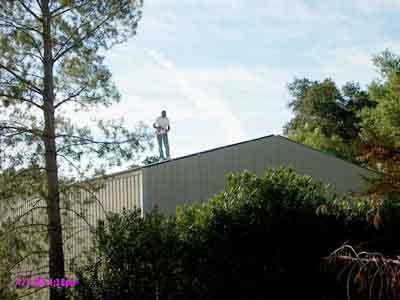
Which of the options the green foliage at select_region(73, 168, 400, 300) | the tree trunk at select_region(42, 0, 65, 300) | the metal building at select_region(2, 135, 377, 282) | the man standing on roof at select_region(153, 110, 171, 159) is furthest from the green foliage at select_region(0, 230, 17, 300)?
the man standing on roof at select_region(153, 110, 171, 159)

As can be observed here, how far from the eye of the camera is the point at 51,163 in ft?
36.2

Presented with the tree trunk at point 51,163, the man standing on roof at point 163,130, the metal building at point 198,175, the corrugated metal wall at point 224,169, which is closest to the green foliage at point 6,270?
the tree trunk at point 51,163

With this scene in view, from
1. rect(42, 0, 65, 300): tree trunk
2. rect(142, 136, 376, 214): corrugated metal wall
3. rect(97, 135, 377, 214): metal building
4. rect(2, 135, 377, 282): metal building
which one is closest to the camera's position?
rect(42, 0, 65, 300): tree trunk

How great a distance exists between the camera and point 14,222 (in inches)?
415

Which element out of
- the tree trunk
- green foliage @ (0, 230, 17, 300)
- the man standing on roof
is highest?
the man standing on roof

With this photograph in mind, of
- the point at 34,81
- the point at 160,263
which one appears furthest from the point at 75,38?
the point at 160,263

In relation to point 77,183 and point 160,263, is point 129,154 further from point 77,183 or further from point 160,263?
point 160,263

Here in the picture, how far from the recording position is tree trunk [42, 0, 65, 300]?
1084 centimetres

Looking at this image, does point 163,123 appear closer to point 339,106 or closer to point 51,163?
point 51,163

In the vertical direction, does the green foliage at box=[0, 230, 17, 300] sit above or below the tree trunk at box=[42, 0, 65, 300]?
below

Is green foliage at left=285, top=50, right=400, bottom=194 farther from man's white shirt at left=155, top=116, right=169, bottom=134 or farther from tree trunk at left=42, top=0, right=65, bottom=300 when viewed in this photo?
tree trunk at left=42, top=0, right=65, bottom=300

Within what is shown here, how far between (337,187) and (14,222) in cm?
1154

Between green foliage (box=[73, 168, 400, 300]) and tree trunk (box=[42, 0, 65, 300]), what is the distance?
3.68 ft

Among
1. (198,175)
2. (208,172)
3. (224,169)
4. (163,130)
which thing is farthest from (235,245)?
(163,130)
